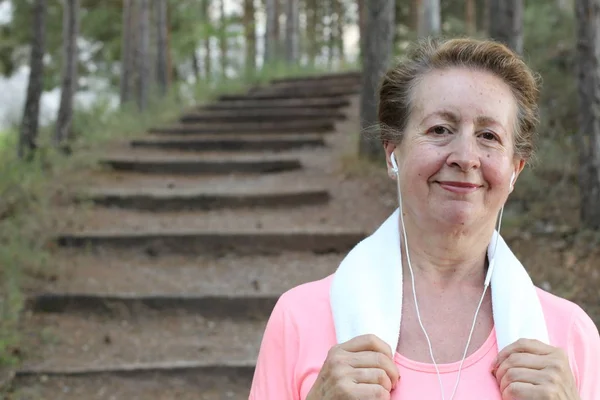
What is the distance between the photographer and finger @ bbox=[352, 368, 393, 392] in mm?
1818

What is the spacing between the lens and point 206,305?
19.9 ft

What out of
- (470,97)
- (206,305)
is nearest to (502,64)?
(470,97)

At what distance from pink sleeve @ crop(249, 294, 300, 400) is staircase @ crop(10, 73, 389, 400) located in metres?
3.25

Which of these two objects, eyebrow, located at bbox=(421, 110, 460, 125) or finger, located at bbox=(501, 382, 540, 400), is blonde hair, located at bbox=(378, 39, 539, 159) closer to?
eyebrow, located at bbox=(421, 110, 460, 125)

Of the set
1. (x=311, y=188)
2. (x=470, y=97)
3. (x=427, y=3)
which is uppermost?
(x=427, y=3)

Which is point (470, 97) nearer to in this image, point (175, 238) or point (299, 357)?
point (299, 357)

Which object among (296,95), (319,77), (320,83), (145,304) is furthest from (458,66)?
(319,77)

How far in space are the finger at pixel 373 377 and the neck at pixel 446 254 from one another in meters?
0.39

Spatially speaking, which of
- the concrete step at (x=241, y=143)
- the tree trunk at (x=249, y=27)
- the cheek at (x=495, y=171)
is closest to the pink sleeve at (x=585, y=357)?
the cheek at (x=495, y=171)

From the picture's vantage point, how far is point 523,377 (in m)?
1.81

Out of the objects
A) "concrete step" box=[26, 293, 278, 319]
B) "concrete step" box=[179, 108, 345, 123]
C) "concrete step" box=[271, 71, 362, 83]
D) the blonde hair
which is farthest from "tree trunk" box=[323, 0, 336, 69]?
the blonde hair

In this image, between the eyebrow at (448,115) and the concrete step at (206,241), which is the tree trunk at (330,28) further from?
→ the eyebrow at (448,115)

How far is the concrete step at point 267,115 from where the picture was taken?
12.2 metres

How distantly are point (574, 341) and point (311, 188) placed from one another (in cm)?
645
